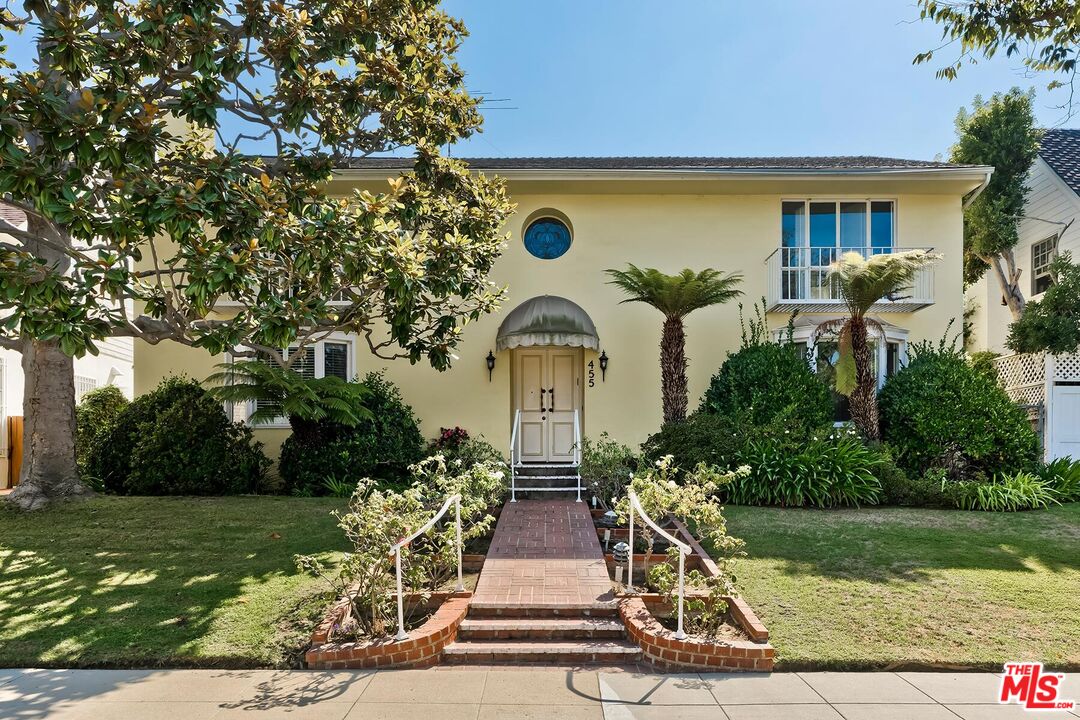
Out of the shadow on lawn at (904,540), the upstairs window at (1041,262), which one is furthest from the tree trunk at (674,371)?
the upstairs window at (1041,262)

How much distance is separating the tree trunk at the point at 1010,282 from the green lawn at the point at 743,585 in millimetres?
10247

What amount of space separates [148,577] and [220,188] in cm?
501

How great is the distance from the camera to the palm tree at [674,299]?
12.6 meters

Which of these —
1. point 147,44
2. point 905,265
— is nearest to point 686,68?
point 905,265

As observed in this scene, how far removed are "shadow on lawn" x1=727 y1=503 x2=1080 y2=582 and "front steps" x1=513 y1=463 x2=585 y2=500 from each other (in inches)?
130

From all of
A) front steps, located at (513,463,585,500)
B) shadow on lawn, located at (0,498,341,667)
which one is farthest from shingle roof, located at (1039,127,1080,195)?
shadow on lawn, located at (0,498,341,667)

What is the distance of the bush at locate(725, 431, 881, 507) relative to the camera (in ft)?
36.8

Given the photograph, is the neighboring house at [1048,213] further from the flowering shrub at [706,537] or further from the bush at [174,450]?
the bush at [174,450]

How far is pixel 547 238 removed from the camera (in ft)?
50.1

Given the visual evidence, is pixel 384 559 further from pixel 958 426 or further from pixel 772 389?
pixel 958 426

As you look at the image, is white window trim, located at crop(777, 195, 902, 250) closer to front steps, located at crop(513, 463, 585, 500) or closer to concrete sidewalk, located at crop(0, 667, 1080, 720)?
front steps, located at crop(513, 463, 585, 500)

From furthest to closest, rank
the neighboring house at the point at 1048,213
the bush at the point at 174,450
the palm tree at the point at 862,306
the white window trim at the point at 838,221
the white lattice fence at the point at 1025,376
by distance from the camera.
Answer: the neighboring house at the point at 1048,213
the white window trim at the point at 838,221
the white lattice fence at the point at 1025,376
the bush at the point at 174,450
the palm tree at the point at 862,306

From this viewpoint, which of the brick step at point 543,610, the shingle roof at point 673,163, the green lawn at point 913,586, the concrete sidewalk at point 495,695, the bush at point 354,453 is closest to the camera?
the concrete sidewalk at point 495,695

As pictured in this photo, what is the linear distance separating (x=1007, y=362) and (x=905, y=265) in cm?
665
